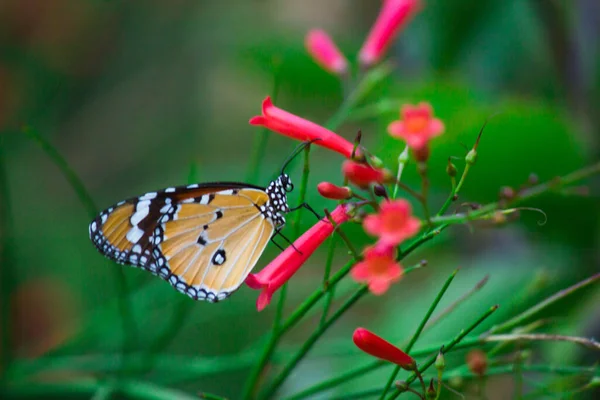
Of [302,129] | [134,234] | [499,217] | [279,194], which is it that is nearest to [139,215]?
[134,234]

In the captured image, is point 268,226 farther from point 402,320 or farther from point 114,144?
point 114,144

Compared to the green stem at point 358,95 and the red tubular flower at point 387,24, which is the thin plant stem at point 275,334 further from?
the red tubular flower at point 387,24

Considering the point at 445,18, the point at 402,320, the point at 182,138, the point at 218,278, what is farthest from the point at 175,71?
the point at 218,278

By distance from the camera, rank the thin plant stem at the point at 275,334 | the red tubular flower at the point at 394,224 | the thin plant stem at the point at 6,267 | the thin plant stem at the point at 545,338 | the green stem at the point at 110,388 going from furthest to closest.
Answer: the thin plant stem at the point at 6,267
the green stem at the point at 110,388
the thin plant stem at the point at 275,334
the thin plant stem at the point at 545,338
the red tubular flower at the point at 394,224

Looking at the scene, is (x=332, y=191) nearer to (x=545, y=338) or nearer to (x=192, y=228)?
(x=545, y=338)

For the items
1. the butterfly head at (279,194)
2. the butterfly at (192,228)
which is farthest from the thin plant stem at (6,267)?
the butterfly head at (279,194)

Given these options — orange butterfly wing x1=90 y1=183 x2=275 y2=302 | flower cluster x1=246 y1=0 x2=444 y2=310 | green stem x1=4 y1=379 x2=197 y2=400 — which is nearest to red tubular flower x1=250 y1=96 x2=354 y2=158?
flower cluster x1=246 y1=0 x2=444 y2=310

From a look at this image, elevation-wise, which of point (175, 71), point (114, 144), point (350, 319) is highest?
point (175, 71)
